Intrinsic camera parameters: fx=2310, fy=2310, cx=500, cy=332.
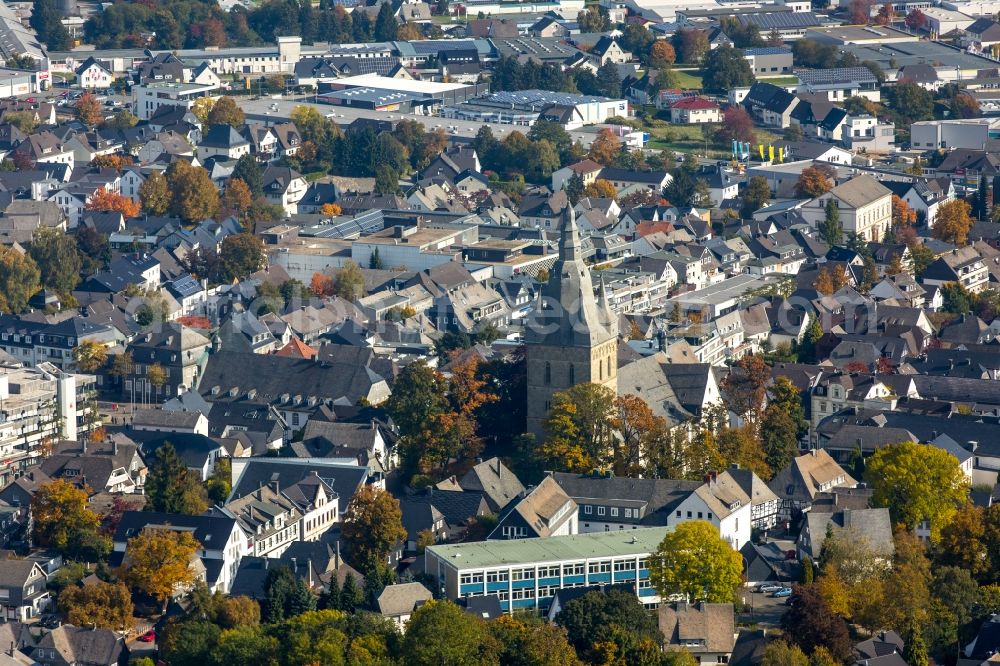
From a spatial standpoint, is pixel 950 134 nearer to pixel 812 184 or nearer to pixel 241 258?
pixel 812 184

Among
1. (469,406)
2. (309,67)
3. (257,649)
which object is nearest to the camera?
(257,649)

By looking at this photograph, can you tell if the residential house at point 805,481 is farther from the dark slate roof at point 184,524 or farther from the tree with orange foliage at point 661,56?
the tree with orange foliage at point 661,56

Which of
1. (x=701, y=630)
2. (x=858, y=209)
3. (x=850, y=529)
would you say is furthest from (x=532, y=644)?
(x=858, y=209)

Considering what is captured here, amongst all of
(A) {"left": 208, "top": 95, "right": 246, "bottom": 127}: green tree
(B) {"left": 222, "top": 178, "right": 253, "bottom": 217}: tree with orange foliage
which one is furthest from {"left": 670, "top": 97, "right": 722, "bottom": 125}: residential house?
(B) {"left": 222, "top": 178, "right": 253, "bottom": 217}: tree with orange foliage

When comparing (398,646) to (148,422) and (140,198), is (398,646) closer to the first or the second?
(148,422)

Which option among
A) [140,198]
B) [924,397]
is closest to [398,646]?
[924,397]

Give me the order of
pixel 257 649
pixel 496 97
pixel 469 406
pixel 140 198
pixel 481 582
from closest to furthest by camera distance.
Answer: pixel 257 649 < pixel 481 582 < pixel 469 406 < pixel 140 198 < pixel 496 97
